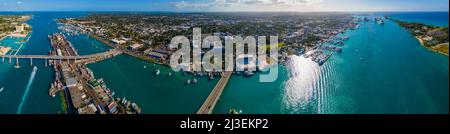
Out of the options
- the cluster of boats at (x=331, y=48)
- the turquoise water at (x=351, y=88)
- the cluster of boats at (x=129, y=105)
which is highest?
the cluster of boats at (x=331, y=48)

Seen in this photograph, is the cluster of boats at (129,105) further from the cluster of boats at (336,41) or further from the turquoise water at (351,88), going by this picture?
the cluster of boats at (336,41)

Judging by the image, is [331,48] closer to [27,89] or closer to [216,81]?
[216,81]

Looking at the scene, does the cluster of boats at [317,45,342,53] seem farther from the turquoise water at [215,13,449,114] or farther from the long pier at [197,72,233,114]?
the long pier at [197,72,233,114]

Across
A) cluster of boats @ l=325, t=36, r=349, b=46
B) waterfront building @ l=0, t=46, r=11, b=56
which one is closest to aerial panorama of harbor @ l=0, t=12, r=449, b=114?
waterfront building @ l=0, t=46, r=11, b=56

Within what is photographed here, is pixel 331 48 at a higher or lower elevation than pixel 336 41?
lower

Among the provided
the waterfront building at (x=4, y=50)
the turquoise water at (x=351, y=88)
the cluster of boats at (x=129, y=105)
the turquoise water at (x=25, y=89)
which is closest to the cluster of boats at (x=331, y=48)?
the turquoise water at (x=351, y=88)

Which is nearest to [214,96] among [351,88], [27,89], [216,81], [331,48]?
[216,81]
